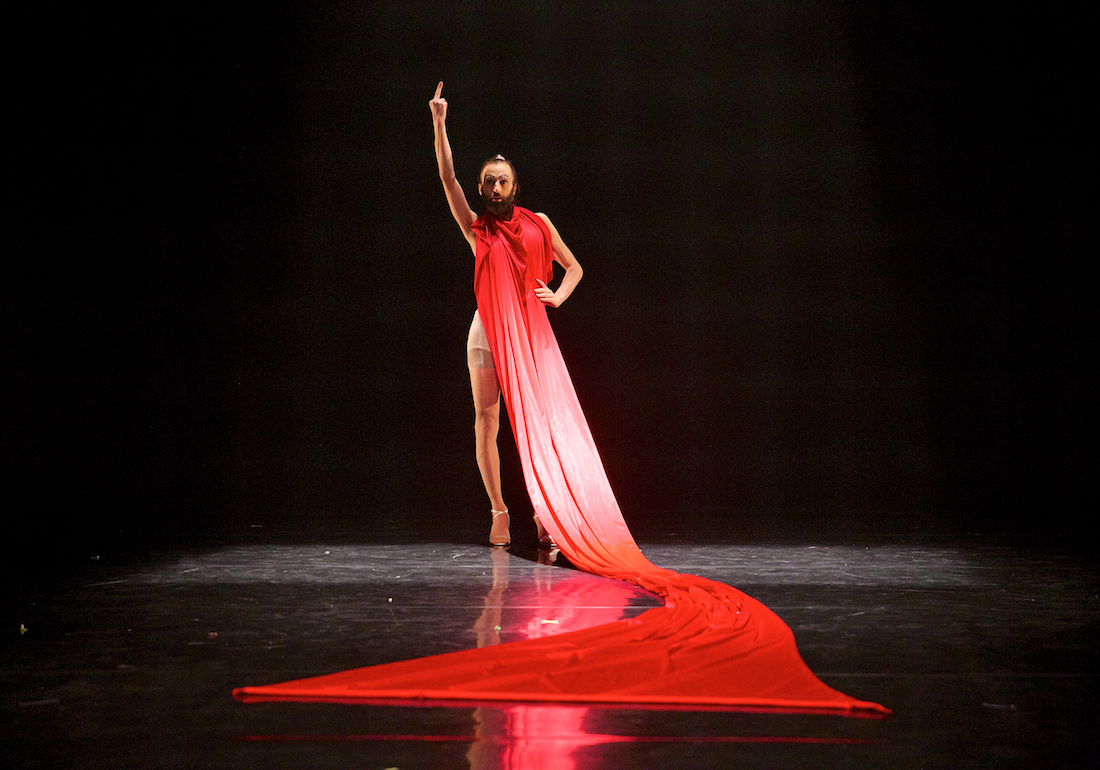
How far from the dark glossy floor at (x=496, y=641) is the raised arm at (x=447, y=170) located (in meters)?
1.04

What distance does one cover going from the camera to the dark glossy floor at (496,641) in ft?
4.00

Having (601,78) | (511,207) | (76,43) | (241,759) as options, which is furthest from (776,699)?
(76,43)

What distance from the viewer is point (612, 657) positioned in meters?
1.60

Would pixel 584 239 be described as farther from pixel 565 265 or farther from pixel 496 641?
pixel 496 641

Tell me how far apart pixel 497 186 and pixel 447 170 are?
0.54 feet

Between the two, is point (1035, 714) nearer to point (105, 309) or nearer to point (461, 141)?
point (461, 141)

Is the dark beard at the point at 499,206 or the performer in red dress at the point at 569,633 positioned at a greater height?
the dark beard at the point at 499,206

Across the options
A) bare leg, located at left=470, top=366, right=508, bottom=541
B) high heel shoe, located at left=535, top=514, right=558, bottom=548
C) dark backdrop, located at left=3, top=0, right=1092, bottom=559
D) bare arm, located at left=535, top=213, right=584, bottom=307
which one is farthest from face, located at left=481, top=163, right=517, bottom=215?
dark backdrop, located at left=3, top=0, right=1092, bottom=559

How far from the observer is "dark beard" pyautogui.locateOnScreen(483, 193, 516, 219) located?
3016mm

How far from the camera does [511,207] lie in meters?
3.06

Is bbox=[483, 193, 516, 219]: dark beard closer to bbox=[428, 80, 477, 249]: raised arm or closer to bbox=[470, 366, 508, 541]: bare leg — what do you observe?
bbox=[428, 80, 477, 249]: raised arm

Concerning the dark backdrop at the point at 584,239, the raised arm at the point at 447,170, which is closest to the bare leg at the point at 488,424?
the raised arm at the point at 447,170

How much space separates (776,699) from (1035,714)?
352 millimetres

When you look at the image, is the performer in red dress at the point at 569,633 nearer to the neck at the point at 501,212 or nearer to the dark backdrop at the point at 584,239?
the neck at the point at 501,212
